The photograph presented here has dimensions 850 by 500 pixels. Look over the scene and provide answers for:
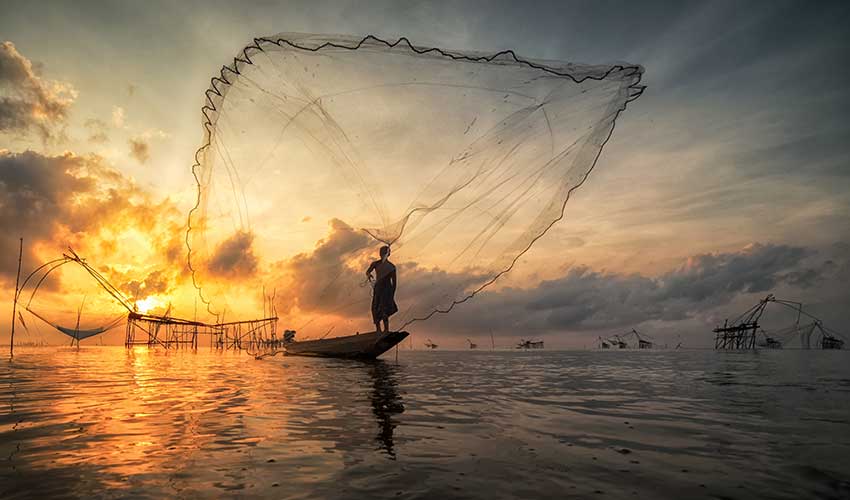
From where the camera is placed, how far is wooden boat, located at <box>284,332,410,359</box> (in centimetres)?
2316

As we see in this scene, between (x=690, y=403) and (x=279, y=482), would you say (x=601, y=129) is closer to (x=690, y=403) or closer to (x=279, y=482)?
(x=690, y=403)

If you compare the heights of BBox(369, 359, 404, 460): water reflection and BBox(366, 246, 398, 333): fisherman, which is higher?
BBox(366, 246, 398, 333): fisherman

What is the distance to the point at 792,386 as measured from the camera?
13062 millimetres

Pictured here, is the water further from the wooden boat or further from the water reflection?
the wooden boat

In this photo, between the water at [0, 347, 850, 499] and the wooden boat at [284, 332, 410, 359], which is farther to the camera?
the wooden boat at [284, 332, 410, 359]

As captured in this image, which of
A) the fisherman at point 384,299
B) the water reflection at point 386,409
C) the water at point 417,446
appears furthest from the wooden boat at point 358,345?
the water at point 417,446

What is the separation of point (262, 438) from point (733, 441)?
5.82 meters

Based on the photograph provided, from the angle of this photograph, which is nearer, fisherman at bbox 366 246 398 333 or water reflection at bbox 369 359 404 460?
water reflection at bbox 369 359 404 460

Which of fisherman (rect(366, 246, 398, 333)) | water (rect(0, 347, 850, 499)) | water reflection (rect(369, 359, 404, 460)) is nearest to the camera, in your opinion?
water (rect(0, 347, 850, 499))

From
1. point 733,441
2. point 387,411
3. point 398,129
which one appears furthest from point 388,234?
point 733,441

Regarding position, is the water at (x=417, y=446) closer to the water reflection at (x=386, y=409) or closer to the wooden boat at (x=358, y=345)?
the water reflection at (x=386, y=409)

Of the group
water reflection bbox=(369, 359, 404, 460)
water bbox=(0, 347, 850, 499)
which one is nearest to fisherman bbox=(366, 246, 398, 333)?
water reflection bbox=(369, 359, 404, 460)

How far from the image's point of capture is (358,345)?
24375 millimetres

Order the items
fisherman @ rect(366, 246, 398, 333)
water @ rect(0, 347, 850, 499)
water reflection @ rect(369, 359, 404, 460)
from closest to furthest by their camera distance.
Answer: water @ rect(0, 347, 850, 499) < water reflection @ rect(369, 359, 404, 460) < fisherman @ rect(366, 246, 398, 333)
